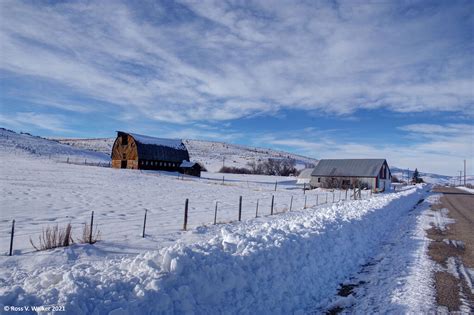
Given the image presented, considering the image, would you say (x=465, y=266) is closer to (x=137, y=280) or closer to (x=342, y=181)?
(x=137, y=280)

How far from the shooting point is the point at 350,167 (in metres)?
57.9

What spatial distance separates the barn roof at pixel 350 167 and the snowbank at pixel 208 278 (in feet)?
160

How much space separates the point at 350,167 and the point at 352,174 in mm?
2180

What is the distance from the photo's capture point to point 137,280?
4949mm

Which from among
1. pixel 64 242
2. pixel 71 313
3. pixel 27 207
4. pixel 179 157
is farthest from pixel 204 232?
pixel 179 157

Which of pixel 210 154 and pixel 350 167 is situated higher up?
pixel 210 154

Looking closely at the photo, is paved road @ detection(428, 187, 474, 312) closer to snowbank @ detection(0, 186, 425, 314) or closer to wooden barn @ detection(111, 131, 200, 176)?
snowbank @ detection(0, 186, 425, 314)

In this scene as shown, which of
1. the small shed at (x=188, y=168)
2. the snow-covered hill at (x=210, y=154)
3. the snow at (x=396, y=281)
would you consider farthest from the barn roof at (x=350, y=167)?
the snow at (x=396, y=281)

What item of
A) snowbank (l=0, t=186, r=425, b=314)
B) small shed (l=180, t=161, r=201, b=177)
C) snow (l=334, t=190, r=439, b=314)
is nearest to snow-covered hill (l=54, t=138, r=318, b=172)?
small shed (l=180, t=161, r=201, b=177)

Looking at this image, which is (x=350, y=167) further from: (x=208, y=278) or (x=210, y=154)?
(x=210, y=154)

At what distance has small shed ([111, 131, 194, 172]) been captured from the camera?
169 feet

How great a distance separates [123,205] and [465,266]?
15.0 meters

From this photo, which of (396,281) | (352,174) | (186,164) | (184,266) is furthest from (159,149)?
(184,266)

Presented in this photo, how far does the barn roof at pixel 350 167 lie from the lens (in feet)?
180
